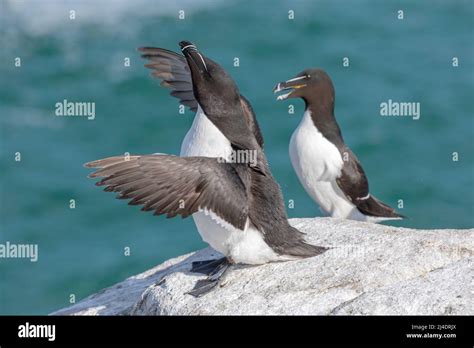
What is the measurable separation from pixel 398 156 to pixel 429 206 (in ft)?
6.35

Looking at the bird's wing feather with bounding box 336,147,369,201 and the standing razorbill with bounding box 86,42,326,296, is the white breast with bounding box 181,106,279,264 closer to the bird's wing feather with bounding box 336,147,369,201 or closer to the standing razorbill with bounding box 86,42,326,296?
the standing razorbill with bounding box 86,42,326,296

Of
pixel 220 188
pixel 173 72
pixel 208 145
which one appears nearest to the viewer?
pixel 220 188

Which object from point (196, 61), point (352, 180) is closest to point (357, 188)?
point (352, 180)

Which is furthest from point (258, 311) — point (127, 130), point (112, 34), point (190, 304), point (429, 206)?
point (112, 34)

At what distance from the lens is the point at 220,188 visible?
316 inches

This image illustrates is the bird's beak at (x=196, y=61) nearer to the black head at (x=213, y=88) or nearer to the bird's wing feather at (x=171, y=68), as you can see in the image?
the black head at (x=213, y=88)

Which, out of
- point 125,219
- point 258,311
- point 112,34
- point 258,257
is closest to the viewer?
point 258,311

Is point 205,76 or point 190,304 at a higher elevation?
point 205,76

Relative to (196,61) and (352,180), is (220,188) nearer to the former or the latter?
(196,61)

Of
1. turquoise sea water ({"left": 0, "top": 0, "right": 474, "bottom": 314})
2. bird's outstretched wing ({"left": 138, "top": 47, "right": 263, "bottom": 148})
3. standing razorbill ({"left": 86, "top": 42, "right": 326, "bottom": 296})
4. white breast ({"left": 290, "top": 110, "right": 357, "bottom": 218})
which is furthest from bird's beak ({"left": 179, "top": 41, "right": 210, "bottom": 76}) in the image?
turquoise sea water ({"left": 0, "top": 0, "right": 474, "bottom": 314})

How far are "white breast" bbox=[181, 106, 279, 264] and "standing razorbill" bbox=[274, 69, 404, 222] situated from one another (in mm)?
3608

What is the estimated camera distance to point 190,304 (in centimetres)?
819

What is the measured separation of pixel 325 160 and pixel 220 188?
4152mm
